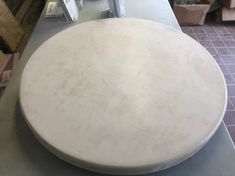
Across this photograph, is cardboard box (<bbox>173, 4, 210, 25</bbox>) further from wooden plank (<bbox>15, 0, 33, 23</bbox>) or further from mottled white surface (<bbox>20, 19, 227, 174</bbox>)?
mottled white surface (<bbox>20, 19, 227, 174</bbox>)

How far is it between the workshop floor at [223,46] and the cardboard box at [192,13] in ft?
0.25

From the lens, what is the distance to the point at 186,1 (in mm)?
2574

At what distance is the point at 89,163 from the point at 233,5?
2532 millimetres

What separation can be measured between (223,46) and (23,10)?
2070mm

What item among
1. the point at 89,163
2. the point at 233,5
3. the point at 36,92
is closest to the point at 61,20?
the point at 36,92

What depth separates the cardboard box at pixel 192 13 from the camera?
Answer: 2482 mm

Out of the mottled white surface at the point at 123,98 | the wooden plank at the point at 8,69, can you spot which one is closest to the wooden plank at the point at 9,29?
the wooden plank at the point at 8,69

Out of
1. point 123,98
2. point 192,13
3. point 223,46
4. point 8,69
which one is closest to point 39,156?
point 123,98

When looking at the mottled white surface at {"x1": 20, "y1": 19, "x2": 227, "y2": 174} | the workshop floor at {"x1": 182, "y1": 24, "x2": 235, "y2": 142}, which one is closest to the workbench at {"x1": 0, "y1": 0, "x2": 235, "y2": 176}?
the mottled white surface at {"x1": 20, "y1": 19, "x2": 227, "y2": 174}

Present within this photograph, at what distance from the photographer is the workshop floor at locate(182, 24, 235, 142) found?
182cm

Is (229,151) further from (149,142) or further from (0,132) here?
(0,132)

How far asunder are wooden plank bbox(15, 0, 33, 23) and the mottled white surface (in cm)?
166

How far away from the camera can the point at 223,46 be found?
2.31 m

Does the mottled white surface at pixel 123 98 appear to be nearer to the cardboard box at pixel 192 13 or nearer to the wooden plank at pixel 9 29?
the wooden plank at pixel 9 29
